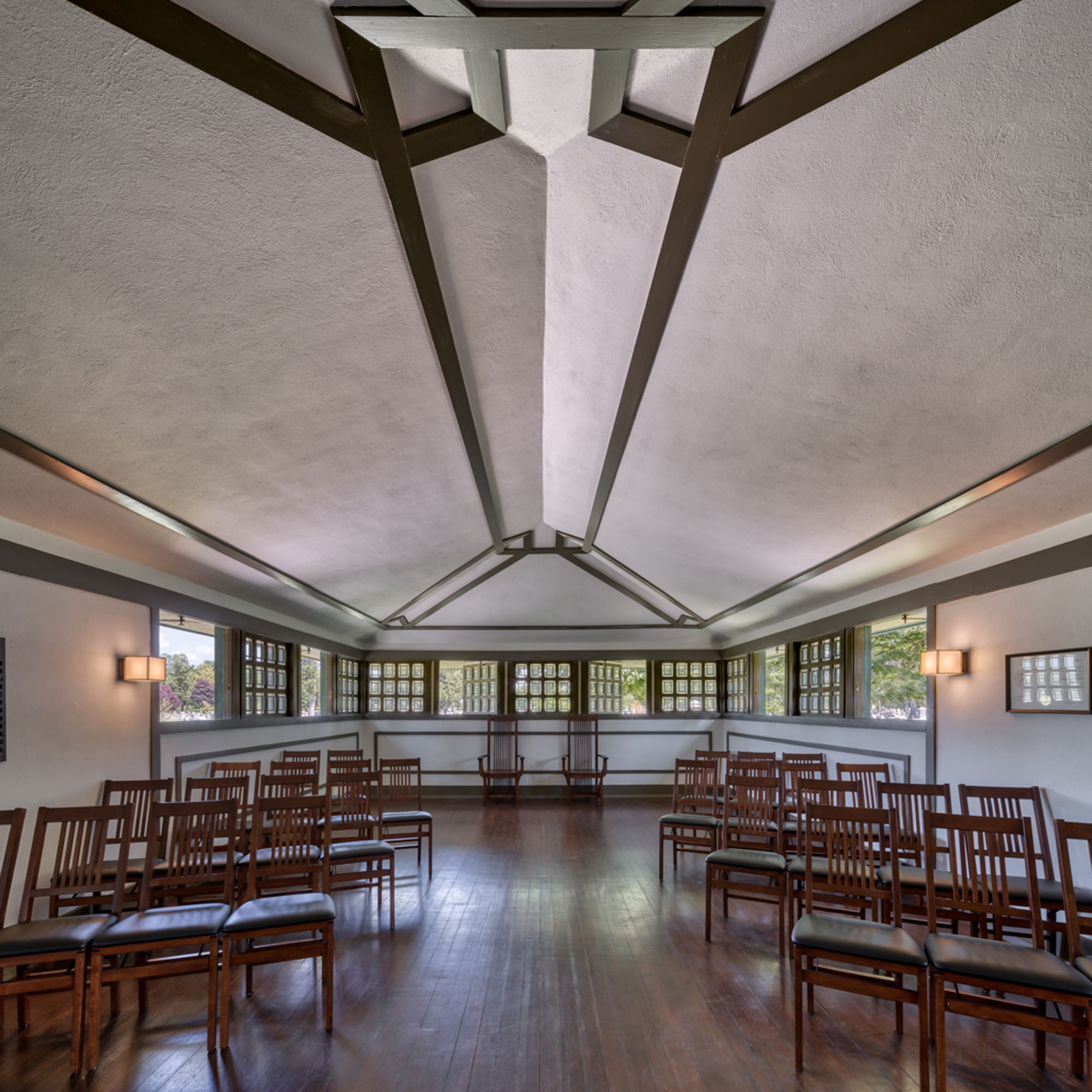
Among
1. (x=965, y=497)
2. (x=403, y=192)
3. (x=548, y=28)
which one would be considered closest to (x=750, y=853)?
(x=965, y=497)

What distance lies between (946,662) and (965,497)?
1.55m

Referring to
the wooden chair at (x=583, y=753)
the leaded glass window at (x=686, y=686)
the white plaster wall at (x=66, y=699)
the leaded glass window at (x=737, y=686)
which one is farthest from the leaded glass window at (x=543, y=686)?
the white plaster wall at (x=66, y=699)

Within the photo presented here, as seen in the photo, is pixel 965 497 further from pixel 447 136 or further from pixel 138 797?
pixel 138 797

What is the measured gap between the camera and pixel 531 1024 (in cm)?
346

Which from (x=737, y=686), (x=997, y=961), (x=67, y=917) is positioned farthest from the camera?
(x=737, y=686)

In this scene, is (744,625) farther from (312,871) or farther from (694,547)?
(312,871)

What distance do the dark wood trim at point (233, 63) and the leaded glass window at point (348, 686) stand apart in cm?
864

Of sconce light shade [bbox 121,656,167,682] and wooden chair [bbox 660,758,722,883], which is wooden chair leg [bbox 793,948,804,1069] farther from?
sconce light shade [bbox 121,656,167,682]

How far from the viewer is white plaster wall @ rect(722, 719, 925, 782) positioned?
5.77m

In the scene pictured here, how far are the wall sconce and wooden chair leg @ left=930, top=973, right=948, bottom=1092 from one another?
2.61 meters

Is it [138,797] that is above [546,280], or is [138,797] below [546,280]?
below

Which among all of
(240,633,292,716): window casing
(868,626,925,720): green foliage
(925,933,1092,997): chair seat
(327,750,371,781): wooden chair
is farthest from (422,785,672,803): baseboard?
(925,933,1092,997): chair seat

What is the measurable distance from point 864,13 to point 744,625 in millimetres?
8473

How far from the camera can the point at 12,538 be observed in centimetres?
412
